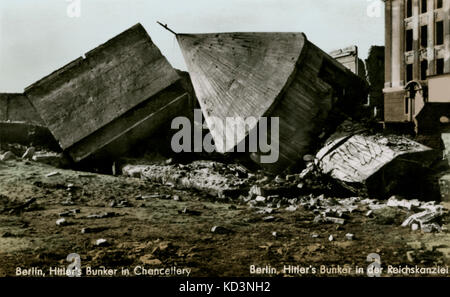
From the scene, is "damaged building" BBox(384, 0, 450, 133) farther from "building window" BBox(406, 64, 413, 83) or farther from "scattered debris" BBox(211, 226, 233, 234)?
"scattered debris" BBox(211, 226, 233, 234)

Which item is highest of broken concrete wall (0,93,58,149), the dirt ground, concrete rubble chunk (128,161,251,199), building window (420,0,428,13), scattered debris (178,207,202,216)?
building window (420,0,428,13)

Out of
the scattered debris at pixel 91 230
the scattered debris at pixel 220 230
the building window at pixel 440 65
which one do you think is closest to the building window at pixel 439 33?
the building window at pixel 440 65

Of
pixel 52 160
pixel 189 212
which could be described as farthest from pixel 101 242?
pixel 52 160

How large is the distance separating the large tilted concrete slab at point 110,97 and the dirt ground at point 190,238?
7.84 feet

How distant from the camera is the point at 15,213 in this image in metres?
5.57

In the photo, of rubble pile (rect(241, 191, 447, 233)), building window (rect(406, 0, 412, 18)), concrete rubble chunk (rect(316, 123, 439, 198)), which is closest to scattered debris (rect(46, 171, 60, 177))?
rubble pile (rect(241, 191, 447, 233))

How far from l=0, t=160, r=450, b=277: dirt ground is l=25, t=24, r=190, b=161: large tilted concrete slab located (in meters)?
2.39

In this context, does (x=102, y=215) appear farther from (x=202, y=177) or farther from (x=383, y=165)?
(x=383, y=165)

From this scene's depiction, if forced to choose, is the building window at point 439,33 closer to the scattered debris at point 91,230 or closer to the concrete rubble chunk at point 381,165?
the concrete rubble chunk at point 381,165

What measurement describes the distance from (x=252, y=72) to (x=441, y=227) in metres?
4.36

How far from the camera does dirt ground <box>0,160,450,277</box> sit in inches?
149

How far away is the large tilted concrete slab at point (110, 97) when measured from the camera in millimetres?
8805

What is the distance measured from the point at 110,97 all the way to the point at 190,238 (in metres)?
5.37
